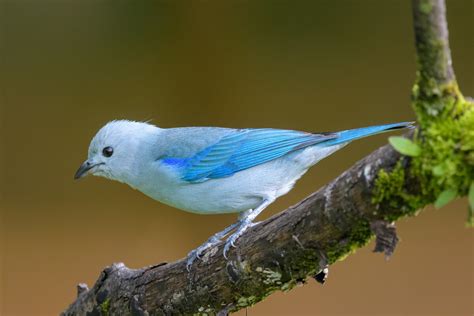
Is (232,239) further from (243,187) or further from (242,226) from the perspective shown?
(243,187)

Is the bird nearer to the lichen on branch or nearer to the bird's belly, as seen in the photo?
the bird's belly

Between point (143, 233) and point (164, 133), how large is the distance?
8.38 feet

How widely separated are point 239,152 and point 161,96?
120 inches

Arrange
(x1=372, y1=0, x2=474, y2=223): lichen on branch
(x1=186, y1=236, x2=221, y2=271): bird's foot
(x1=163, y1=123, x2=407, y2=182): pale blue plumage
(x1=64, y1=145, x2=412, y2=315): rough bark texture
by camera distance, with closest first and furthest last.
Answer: (x1=372, y1=0, x2=474, y2=223): lichen on branch < (x1=64, y1=145, x2=412, y2=315): rough bark texture < (x1=186, y1=236, x2=221, y2=271): bird's foot < (x1=163, y1=123, x2=407, y2=182): pale blue plumage

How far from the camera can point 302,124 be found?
7.08 meters

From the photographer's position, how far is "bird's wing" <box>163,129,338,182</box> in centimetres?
432

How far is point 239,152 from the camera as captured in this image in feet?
14.8

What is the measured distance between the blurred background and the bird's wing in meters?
2.58

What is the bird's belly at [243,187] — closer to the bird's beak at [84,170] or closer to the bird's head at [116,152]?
the bird's head at [116,152]

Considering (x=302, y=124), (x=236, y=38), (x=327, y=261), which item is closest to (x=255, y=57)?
(x=236, y=38)

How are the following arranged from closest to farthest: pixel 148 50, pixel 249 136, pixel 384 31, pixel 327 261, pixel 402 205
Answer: pixel 402 205, pixel 327 261, pixel 249 136, pixel 384 31, pixel 148 50

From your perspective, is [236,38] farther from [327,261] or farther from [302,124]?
[327,261]

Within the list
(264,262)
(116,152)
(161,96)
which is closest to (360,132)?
(264,262)

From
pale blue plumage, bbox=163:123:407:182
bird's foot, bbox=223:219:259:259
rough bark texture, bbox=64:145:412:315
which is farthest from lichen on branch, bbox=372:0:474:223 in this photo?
pale blue plumage, bbox=163:123:407:182
